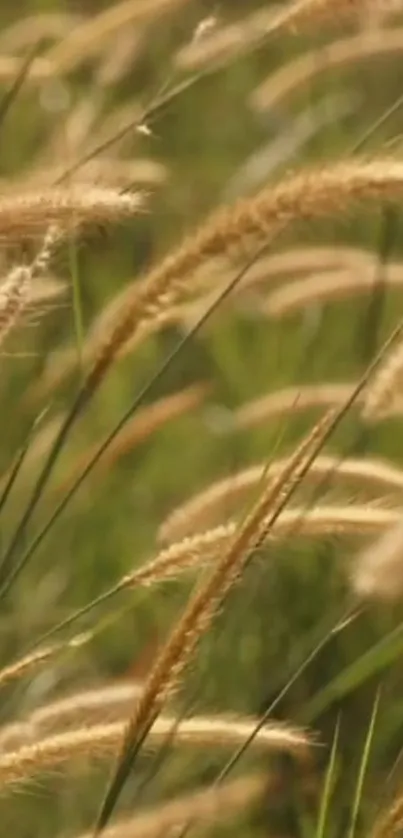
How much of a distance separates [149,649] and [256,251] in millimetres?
647

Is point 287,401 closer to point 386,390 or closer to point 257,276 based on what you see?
point 257,276

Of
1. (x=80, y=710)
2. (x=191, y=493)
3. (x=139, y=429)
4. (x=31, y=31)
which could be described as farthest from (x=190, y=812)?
(x=191, y=493)

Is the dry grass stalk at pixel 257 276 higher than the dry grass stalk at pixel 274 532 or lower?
higher

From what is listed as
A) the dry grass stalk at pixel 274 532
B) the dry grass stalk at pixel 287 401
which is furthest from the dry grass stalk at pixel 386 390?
the dry grass stalk at pixel 287 401

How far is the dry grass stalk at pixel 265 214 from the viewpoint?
2.25ft

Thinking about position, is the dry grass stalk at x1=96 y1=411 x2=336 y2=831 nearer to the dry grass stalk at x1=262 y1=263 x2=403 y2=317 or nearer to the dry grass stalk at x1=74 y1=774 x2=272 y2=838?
the dry grass stalk at x1=74 y1=774 x2=272 y2=838

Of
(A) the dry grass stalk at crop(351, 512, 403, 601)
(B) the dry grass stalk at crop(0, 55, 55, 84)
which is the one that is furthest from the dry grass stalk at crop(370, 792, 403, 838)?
(B) the dry grass stalk at crop(0, 55, 55, 84)

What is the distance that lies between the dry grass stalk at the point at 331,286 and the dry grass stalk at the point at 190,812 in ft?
1.05

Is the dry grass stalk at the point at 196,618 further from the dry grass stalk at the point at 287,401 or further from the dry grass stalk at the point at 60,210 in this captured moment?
the dry grass stalk at the point at 287,401

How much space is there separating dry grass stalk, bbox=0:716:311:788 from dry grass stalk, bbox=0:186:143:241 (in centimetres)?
21

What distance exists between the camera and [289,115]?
2332 mm

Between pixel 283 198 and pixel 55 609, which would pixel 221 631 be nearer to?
pixel 55 609

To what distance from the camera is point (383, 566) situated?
729 mm

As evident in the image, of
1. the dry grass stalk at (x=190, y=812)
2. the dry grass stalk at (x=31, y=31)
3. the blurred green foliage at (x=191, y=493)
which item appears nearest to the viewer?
the dry grass stalk at (x=190, y=812)
